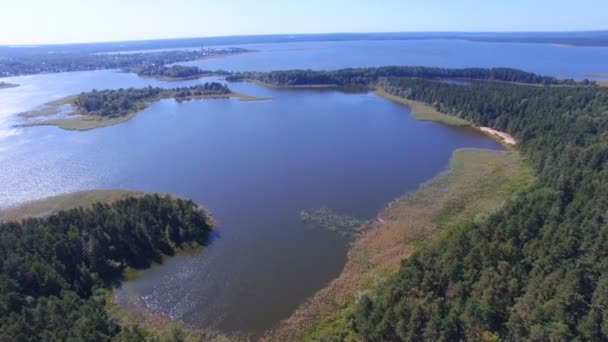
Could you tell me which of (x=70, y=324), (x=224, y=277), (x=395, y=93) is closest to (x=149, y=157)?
(x=224, y=277)

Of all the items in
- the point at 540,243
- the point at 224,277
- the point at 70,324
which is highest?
the point at 540,243

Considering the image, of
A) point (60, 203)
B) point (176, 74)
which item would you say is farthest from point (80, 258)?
point (176, 74)

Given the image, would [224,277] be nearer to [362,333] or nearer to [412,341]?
[362,333]

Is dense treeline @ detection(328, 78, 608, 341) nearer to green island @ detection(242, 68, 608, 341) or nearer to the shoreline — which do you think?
green island @ detection(242, 68, 608, 341)

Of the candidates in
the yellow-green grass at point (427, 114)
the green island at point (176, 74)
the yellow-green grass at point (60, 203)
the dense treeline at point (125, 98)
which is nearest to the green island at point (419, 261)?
the yellow-green grass at point (60, 203)

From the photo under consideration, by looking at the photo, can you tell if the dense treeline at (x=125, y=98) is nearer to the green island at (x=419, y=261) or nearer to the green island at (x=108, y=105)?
the green island at (x=108, y=105)

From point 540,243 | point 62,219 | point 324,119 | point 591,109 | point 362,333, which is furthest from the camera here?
point 324,119

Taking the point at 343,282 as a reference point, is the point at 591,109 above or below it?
above
